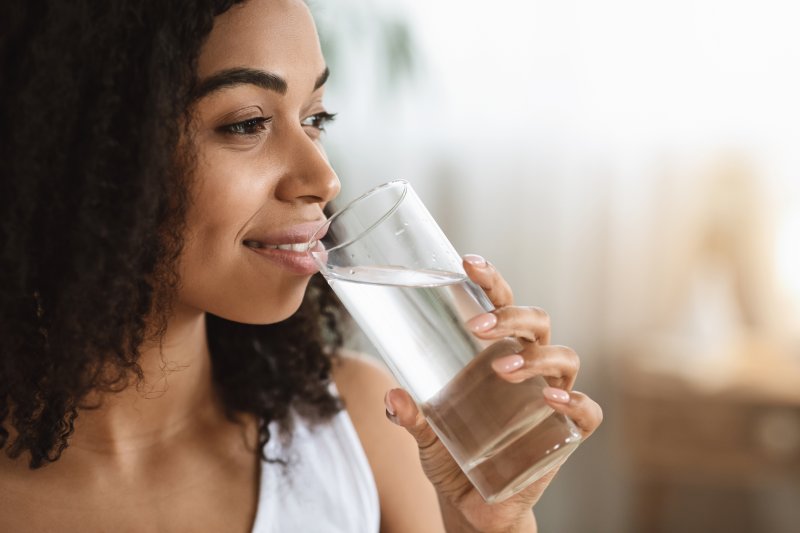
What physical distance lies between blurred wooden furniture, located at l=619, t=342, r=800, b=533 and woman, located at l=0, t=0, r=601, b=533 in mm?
1567

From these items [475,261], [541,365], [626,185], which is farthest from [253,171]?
[626,185]

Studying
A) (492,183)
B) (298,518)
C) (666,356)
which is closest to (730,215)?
(666,356)

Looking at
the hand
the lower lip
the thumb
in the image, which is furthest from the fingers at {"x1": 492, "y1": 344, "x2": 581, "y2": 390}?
the lower lip

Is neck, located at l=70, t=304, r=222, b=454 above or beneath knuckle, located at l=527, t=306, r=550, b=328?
beneath

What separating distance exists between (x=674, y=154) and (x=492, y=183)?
24.1 inches

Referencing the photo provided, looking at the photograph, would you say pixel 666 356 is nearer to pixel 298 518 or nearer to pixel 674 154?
pixel 674 154

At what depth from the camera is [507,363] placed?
88 cm

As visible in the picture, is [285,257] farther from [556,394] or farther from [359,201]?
[556,394]

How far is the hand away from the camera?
0.90 metres

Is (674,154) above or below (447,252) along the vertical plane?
below

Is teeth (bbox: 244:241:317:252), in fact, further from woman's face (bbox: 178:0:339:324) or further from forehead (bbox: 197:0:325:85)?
forehead (bbox: 197:0:325:85)

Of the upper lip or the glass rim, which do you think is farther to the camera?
the upper lip

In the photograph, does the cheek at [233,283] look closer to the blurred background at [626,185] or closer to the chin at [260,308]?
the chin at [260,308]

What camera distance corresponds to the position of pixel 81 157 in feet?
3.21
